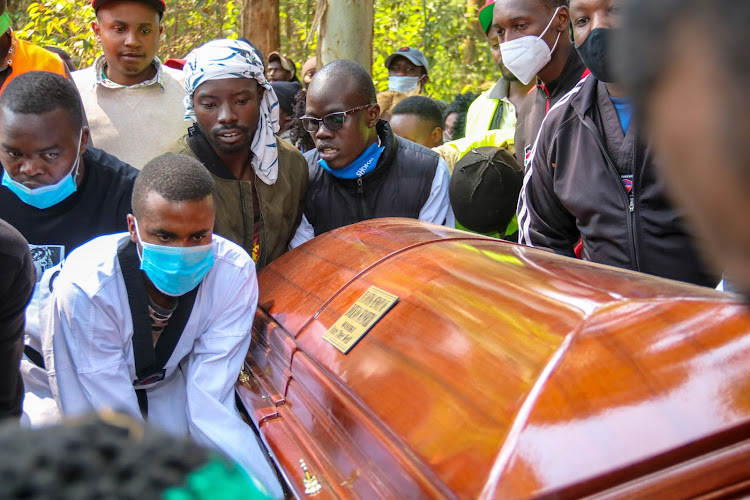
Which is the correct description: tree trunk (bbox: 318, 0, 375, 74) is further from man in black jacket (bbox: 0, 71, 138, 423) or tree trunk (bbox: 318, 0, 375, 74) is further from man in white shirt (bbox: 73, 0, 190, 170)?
man in black jacket (bbox: 0, 71, 138, 423)

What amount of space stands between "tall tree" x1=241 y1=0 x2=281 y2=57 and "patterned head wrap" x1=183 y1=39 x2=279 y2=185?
15.8 feet

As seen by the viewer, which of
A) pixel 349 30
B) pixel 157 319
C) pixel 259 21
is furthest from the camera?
pixel 259 21

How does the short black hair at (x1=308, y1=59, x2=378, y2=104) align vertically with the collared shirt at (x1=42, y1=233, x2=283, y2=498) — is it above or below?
above

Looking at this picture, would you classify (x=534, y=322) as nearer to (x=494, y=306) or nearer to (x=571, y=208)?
(x=494, y=306)

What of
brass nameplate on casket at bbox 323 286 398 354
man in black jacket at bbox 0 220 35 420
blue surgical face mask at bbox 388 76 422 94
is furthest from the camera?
blue surgical face mask at bbox 388 76 422 94

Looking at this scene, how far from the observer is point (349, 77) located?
3.20 m

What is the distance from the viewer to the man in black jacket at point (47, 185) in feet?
Answer: 8.36

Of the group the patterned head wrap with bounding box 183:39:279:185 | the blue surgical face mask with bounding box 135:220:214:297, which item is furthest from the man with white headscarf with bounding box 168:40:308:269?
the blue surgical face mask with bounding box 135:220:214:297

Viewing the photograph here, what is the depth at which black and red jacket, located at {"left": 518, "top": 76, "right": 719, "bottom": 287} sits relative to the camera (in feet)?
7.41

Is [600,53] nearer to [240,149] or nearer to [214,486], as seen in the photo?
[240,149]

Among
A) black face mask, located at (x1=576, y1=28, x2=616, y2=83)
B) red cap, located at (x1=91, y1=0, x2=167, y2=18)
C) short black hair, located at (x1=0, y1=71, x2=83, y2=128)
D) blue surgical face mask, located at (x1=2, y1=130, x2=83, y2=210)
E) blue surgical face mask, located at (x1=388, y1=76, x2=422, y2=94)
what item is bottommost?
blue surgical face mask, located at (x1=2, y1=130, x2=83, y2=210)

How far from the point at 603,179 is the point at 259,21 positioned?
6238mm

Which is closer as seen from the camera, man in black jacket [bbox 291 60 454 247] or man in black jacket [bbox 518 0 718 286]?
man in black jacket [bbox 518 0 718 286]

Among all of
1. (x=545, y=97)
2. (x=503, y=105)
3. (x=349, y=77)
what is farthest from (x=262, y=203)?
(x=503, y=105)
